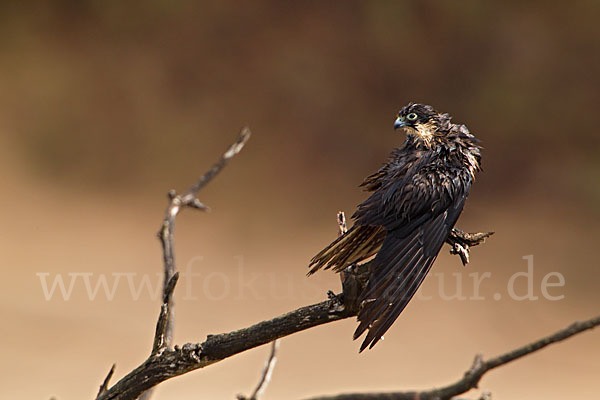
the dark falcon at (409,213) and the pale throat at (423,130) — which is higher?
the pale throat at (423,130)

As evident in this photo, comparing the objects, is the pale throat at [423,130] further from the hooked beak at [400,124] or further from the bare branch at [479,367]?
the bare branch at [479,367]

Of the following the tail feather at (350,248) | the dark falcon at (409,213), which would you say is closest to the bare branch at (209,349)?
the dark falcon at (409,213)

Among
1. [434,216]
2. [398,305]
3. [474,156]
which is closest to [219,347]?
[398,305]

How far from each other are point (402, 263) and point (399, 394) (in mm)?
1050

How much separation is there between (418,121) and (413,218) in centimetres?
52

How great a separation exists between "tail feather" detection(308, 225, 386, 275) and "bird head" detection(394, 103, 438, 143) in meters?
0.49

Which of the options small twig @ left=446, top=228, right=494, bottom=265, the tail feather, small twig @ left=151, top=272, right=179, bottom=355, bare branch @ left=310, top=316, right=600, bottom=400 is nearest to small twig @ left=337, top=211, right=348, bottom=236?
the tail feather

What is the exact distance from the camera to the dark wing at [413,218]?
6.61ft

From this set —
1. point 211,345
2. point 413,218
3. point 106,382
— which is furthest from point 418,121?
point 106,382

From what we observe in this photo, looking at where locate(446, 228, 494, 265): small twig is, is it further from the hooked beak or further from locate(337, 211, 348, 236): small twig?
the hooked beak

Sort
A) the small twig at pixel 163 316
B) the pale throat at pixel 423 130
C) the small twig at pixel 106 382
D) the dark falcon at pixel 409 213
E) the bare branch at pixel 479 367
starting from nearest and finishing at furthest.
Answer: the bare branch at pixel 479 367 < the small twig at pixel 163 316 < the small twig at pixel 106 382 < the dark falcon at pixel 409 213 < the pale throat at pixel 423 130

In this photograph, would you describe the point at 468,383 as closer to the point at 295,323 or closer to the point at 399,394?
the point at 399,394

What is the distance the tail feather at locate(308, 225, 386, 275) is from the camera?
2.19 m

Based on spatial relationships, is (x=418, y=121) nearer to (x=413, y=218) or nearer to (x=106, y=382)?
(x=413, y=218)
